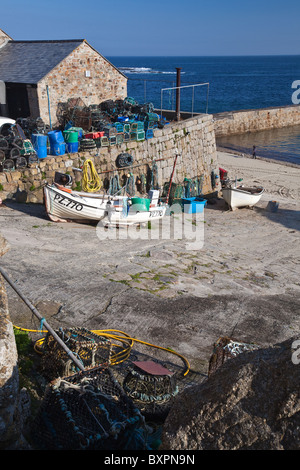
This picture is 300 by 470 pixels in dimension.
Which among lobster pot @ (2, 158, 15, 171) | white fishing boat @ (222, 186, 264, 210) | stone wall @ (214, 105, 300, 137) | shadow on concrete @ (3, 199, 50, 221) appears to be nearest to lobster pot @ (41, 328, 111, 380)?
shadow on concrete @ (3, 199, 50, 221)

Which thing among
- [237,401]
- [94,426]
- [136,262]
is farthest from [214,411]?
[136,262]

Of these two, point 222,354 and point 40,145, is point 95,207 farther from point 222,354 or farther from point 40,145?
point 222,354

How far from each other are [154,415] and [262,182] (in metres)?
22.3

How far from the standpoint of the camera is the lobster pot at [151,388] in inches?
200

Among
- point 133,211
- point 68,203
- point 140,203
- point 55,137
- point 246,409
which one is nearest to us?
point 246,409

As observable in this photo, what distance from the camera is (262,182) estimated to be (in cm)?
2559

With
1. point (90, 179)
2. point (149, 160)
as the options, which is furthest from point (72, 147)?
point (149, 160)

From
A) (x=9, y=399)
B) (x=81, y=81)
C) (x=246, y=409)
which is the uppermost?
(x=81, y=81)

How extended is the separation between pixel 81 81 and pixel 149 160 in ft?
17.0

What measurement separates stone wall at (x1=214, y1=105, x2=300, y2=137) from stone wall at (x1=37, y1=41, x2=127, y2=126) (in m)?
23.8

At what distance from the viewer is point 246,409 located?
3.25 metres

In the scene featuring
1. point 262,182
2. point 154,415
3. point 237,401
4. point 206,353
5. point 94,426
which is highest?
point 237,401

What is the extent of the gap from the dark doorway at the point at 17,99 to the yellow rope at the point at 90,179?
20.1 ft
